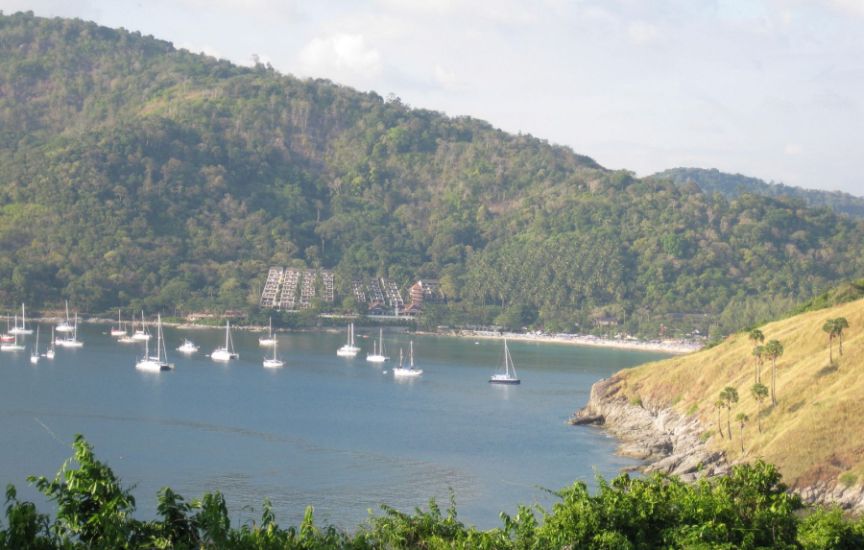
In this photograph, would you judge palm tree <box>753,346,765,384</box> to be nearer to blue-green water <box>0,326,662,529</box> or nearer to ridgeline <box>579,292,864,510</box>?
ridgeline <box>579,292,864,510</box>

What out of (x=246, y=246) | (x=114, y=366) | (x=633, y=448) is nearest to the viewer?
(x=633, y=448)

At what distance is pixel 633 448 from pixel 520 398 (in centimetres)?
2594

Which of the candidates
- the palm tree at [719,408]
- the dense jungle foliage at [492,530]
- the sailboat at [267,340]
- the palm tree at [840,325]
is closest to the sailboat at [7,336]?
the sailboat at [267,340]

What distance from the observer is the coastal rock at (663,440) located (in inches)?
1811

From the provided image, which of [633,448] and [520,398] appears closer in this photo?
[633,448]

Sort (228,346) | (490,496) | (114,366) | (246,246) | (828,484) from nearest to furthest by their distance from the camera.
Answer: (828,484), (490,496), (114,366), (228,346), (246,246)

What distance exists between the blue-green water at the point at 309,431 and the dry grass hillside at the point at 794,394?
5685mm

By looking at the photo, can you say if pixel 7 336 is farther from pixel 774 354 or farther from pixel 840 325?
pixel 840 325

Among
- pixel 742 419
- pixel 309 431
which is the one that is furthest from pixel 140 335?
pixel 742 419

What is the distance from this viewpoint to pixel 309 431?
69750mm

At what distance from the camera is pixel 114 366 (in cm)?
10144

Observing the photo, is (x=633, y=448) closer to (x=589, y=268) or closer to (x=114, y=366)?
(x=114, y=366)

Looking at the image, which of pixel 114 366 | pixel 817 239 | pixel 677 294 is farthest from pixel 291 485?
pixel 817 239

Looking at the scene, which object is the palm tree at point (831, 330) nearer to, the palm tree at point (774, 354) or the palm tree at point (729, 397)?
the palm tree at point (774, 354)
